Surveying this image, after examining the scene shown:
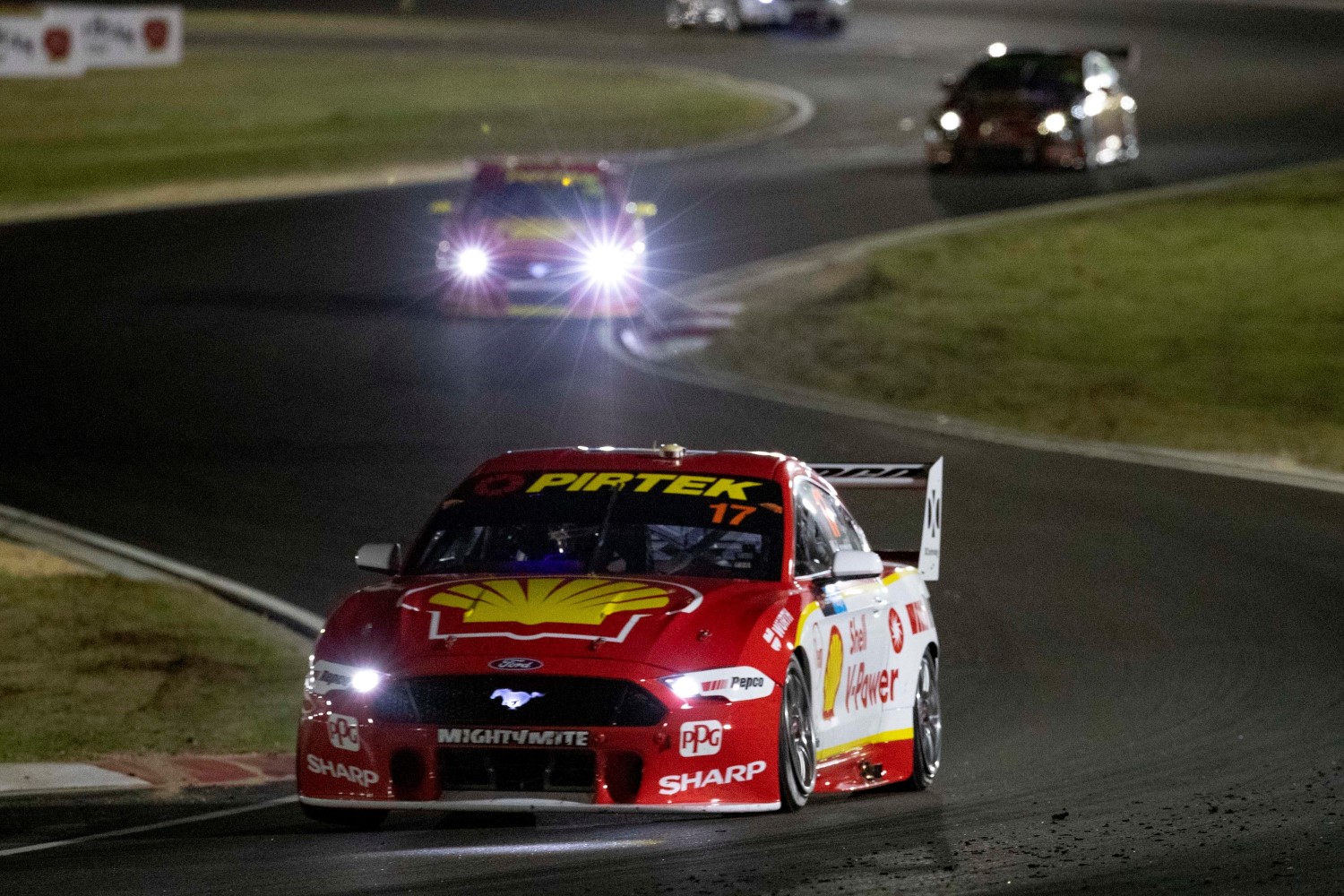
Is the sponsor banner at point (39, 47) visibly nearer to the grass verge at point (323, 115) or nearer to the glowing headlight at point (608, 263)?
the grass verge at point (323, 115)

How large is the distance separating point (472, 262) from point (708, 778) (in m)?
17.5

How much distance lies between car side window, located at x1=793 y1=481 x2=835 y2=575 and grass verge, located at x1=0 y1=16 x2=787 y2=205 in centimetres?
2694

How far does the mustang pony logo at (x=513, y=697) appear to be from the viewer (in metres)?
7.79

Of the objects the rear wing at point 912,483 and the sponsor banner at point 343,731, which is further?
the rear wing at point 912,483

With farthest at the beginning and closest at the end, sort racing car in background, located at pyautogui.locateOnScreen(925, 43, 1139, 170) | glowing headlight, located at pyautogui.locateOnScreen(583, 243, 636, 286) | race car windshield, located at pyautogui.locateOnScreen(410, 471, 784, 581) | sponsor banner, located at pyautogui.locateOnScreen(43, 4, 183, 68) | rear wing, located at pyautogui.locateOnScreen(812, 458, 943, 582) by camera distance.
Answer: sponsor banner, located at pyautogui.locateOnScreen(43, 4, 183, 68)
racing car in background, located at pyautogui.locateOnScreen(925, 43, 1139, 170)
glowing headlight, located at pyautogui.locateOnScreen(583, 243, 636, 286)
rear wing, located at pyautogui.locateOnScreen(812, 458, 943, 582)
race car windshield, located at pyautogui.locateOnScreen(410, 471, 784, 581)

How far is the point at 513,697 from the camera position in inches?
307

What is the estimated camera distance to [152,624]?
13.8 m

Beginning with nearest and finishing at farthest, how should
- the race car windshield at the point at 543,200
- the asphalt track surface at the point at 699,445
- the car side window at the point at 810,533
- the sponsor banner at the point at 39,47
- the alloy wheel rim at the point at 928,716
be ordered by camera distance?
1. the asphalt track surface at the point at 699,445
2. the car side window at the point at 810,533
3. the alloy wheel rim at the point at 928,716
4. the race car windshield at the point at 543,200
5. the sponsor banner at the point at 39,47

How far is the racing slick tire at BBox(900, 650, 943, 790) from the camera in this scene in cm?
974

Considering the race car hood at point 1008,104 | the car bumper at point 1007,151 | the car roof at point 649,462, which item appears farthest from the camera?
the car bumper at point 1007,151

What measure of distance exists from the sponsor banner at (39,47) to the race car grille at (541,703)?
32.0 meters

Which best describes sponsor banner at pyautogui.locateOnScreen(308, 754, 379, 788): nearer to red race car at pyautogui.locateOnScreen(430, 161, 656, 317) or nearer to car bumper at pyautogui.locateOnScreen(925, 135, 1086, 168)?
red race car at pyautogui.locateOnScreen(430, 161, 656, 317)

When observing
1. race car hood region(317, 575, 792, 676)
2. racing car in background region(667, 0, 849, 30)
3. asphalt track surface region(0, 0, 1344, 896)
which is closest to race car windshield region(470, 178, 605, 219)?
asphalt track surface region(0, 0, 1344, 896)

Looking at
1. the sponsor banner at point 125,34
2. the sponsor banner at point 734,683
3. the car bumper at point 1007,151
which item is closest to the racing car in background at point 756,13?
the sponsor banner at point 125,34
